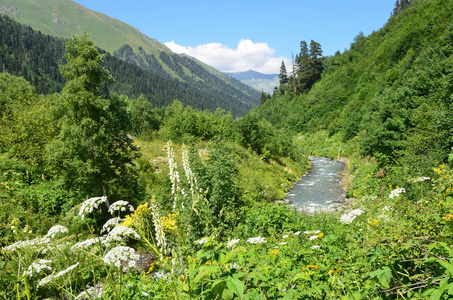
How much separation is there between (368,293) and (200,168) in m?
7.79

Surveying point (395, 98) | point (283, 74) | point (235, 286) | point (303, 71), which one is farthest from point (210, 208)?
point (283, 74)

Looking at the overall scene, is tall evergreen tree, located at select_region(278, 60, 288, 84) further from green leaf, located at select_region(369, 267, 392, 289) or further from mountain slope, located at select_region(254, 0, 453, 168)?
green leaf, located at select_region(369, 267, 392, 289)

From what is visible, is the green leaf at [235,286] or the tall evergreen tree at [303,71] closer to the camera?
the green leaf at [235,286]

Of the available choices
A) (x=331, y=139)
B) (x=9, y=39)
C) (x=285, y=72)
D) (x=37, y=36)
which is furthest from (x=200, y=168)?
(x=37, y=36)

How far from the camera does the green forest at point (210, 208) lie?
252cm

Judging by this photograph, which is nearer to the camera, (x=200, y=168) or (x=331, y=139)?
(x=200, y=168)

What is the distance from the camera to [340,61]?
2623 inches

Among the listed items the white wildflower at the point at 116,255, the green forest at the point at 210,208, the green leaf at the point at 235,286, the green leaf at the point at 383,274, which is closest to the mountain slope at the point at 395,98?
the green forest at the point at 210,208

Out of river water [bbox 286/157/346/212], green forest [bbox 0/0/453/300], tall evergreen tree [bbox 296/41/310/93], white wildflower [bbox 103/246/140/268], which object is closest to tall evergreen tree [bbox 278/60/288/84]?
tall evergreen tree [bbox 296/41/310/93]

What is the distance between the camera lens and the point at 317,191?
1872 cm

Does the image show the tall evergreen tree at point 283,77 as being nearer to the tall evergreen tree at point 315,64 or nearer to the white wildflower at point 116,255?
the tall evergreen tree at point 315,64

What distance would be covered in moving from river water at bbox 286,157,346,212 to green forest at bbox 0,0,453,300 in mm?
1162

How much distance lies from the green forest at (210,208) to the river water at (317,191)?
1.16 m

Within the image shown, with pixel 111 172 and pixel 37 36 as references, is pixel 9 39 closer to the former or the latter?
pixel 37 36
